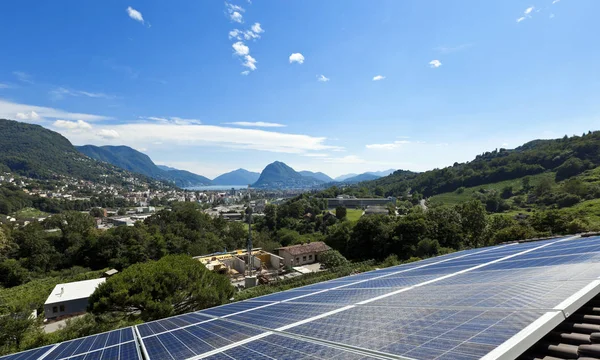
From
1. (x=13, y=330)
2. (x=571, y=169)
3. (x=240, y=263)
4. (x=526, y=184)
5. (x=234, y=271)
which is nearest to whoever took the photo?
Answer: (x=13, y=330)

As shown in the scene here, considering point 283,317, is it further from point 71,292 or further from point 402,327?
point 71,292

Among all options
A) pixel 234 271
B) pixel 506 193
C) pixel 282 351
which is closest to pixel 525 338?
pixel 282 351

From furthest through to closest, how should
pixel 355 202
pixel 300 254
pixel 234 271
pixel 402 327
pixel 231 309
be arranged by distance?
1. pixel 355 202
2. pixel 300 254
3. pixel 234 271
4. pixel 231 309
5. pixel 402 327

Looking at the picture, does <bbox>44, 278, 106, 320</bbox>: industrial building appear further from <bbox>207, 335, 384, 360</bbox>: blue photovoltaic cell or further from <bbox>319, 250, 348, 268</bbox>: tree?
<bbox>207, 335, 384, 360</bbox>: blue photovoltaic cell

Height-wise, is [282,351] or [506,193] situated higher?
[506,193]

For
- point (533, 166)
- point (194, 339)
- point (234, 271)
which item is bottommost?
point (234, 271)

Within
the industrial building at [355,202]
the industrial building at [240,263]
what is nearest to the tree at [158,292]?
the industrial building at [240,263]

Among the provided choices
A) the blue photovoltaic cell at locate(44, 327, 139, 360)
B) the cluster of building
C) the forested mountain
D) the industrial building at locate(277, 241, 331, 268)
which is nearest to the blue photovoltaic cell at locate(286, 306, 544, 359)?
the blue photovoltaic cell at locate(44, 327, 139, 360)
